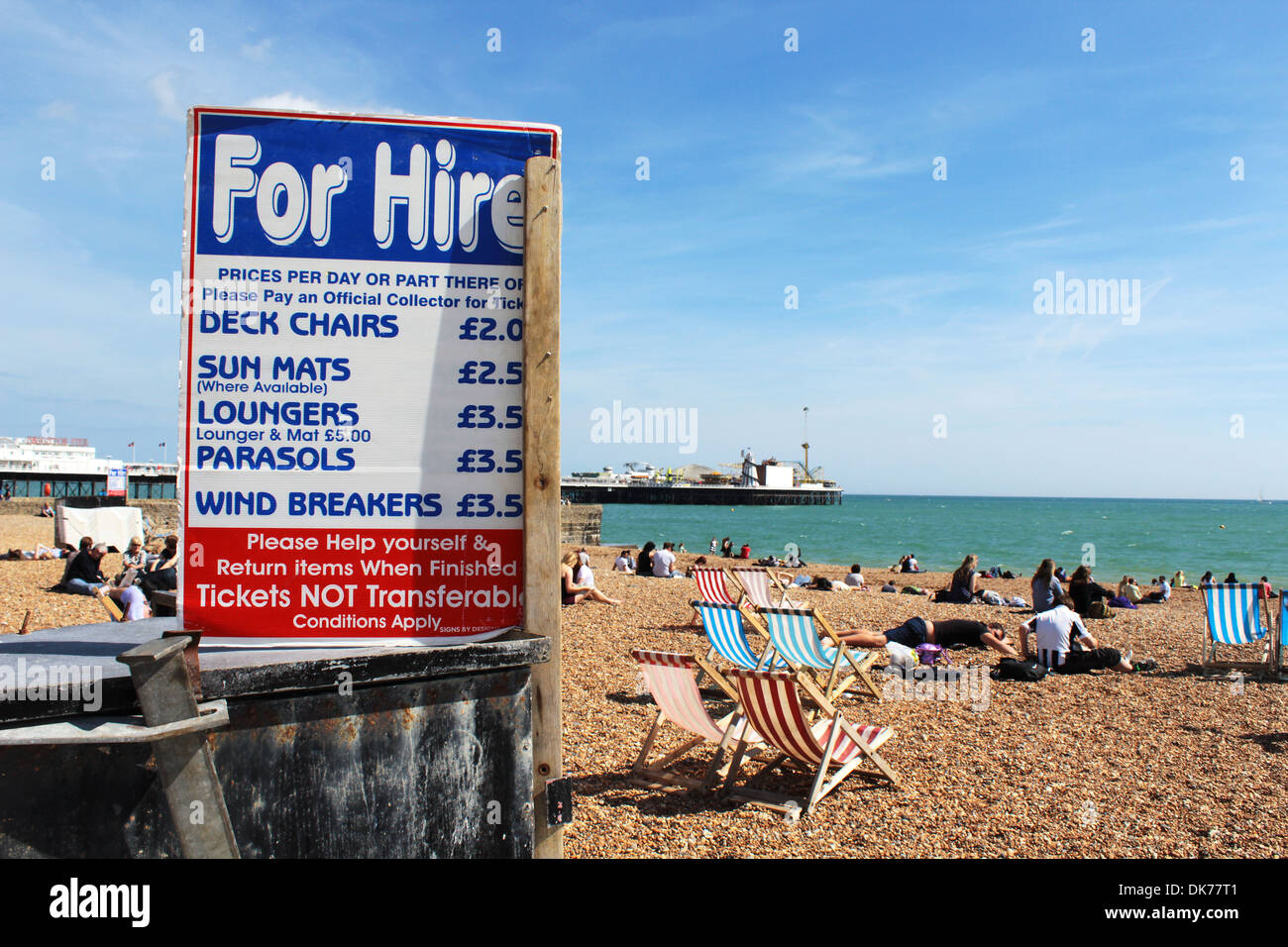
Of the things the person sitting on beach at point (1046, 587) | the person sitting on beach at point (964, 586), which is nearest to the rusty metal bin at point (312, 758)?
the person sitting on beach at point (1046, 587)

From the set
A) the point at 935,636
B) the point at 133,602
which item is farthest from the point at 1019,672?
the point at 133,602

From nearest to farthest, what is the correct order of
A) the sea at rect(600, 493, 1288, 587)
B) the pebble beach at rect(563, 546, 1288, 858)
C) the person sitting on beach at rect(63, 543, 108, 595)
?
the pebble beach at rect(563, 546, 1288, 858) → the person sitting on beach at rect(63, 543, 108, 595) → the sea at rect(600, 493, 1288, 587)

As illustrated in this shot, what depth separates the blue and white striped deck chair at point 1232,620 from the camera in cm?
861

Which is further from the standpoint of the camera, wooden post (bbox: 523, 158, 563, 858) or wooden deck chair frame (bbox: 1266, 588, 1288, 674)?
wooden deck chair frame (bbox: 1266, 588, 1288, 674)

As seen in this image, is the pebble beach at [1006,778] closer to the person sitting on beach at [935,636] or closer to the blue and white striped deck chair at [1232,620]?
the person sitting on beach at [935,636]

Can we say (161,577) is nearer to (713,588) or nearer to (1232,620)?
(713,588)

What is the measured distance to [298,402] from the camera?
2170 millimetres

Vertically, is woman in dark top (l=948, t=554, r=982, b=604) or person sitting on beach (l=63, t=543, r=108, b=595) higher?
person sitting on beach (l=63, t=543, r=108, b=595)

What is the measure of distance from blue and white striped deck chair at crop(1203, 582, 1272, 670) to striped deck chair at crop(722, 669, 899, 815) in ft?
19.3

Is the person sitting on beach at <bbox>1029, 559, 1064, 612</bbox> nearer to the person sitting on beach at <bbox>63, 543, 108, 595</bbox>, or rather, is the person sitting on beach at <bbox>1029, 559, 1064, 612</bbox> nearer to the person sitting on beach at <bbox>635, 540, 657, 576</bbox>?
the person sitting on beach at <bbox>635, 540, 657, 576</bbox>

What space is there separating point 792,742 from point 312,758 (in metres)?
3.20

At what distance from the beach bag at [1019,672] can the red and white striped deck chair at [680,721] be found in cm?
392

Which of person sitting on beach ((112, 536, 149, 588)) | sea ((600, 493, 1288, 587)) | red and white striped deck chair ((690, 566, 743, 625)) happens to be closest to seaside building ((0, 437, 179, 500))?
sea ((600, 493, 1288, 587))

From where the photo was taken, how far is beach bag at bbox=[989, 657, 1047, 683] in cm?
777
